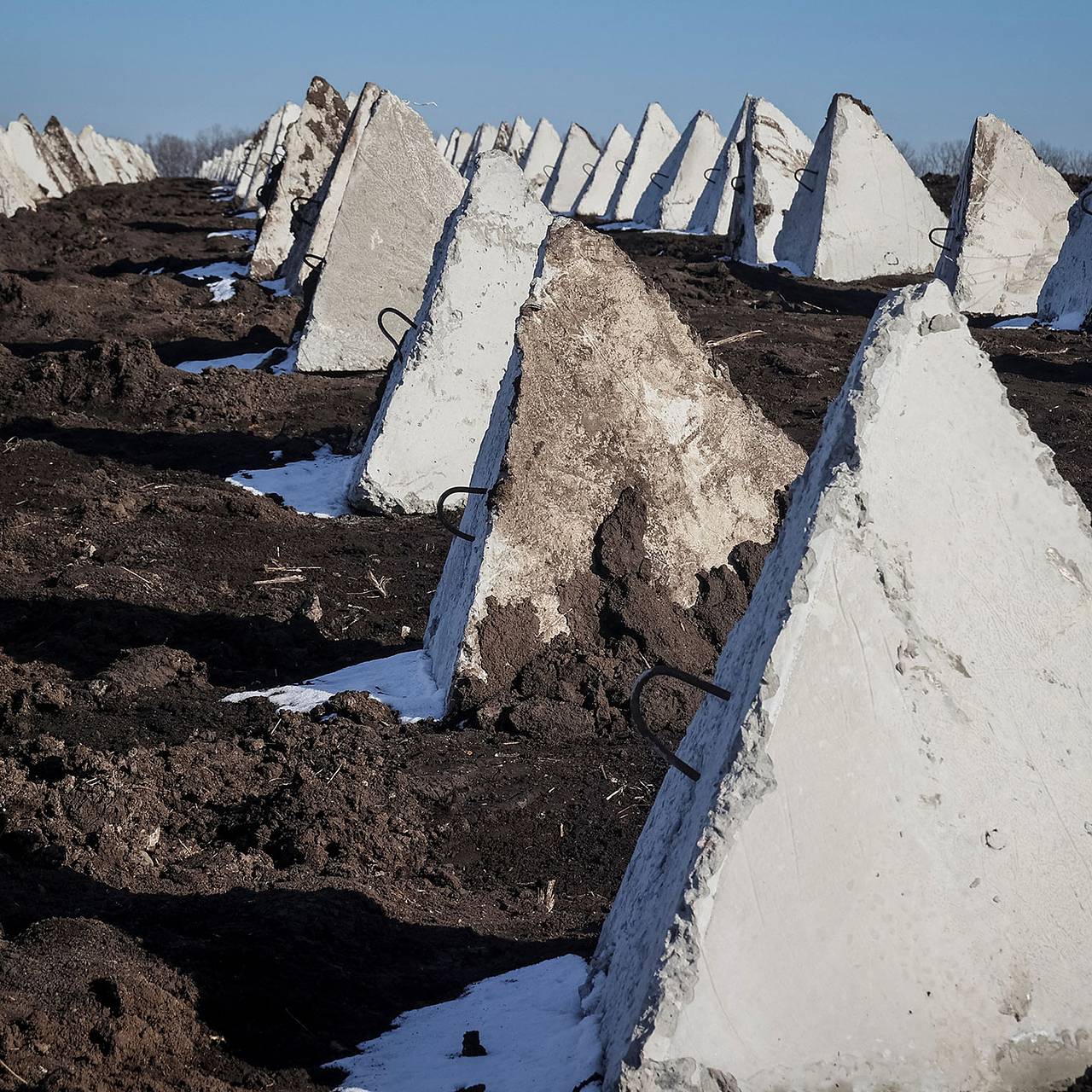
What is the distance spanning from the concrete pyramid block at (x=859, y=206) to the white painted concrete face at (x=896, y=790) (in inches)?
584

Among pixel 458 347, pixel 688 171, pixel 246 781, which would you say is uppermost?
pixel 688 171

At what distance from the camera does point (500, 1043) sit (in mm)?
2402

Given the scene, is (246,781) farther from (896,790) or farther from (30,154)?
(30,154)

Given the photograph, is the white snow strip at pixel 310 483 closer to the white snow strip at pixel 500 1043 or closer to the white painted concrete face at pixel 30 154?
the white snow strip at pixel 500 1043

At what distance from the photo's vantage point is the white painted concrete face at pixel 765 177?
1803 cm

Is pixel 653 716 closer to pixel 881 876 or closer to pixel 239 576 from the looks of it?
pixel 881 876

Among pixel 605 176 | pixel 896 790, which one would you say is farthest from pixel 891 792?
pixel 605 176

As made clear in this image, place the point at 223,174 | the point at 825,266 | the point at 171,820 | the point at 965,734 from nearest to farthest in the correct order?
1. the point at 965,734
2. the point at 171,820
3. the point at 825,266
4. the point at 223,174

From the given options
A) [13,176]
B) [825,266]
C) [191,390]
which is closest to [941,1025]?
[191,390]

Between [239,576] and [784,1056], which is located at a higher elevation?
[239,576]

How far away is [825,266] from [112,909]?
48.9ft

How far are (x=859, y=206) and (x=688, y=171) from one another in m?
10.0

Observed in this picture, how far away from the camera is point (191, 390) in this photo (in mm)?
9328

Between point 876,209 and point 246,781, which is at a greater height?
point 876,209
